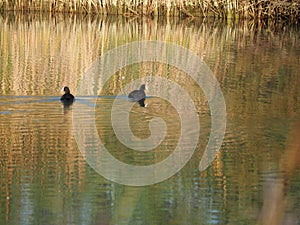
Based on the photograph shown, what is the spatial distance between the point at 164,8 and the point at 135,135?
56.7 feet

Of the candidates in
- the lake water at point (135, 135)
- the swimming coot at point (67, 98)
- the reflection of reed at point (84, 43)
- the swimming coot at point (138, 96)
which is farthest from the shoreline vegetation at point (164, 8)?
the swimming coot at point (67, 98)

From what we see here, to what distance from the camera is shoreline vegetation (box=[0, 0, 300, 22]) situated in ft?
82.1

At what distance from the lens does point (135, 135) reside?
27.6 feet

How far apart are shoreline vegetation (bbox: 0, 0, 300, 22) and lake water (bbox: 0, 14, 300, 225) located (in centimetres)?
833

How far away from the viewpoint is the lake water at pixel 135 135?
6062 mm

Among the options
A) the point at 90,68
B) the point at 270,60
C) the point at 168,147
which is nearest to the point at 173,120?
the point at 168,147

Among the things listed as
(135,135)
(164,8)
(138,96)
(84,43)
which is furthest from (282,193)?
(164,8)

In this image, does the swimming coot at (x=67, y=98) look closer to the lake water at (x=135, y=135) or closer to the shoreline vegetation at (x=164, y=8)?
the lake water at (x=135, y=135)

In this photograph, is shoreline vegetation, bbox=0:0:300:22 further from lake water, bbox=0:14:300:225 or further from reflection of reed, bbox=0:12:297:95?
lake water, bbox=0:14:300:225

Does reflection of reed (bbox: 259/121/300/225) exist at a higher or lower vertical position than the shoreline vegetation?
higher

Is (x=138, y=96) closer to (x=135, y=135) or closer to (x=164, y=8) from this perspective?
(x=135, y=135)

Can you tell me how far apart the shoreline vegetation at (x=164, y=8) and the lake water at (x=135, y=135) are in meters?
8.33

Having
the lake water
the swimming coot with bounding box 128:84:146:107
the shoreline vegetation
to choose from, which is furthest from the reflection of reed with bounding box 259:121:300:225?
the shoreline vegetation

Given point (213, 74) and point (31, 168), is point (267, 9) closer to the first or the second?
point (213, 74)
